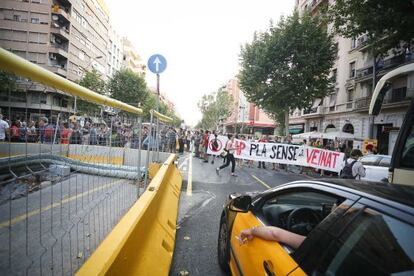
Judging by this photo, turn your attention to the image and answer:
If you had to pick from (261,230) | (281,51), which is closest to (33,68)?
(261,230)

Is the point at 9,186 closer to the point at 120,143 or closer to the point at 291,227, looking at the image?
the point at 291,227

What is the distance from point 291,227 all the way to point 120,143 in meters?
2.63

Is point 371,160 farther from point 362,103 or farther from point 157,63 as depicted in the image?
point 362,103

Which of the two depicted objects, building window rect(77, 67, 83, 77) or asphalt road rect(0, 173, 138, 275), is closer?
asphalt road rect(0, 173, 138, 275)

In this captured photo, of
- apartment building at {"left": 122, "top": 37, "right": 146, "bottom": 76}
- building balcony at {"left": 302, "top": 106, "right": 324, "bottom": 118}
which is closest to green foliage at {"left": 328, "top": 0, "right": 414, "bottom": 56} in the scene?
building balcony at {"left": 302, "top": 106, "right": 324, "bottom": 118}

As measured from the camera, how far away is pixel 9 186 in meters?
1.55

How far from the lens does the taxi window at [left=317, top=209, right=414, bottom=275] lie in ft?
4.40

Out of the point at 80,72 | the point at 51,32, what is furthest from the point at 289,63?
the point at 80,72

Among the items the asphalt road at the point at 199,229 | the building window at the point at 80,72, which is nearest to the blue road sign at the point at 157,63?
the asphalt road at the point at 199,229

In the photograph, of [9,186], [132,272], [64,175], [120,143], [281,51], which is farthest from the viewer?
[281,51]

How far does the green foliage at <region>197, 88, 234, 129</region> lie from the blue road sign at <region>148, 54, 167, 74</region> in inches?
2871

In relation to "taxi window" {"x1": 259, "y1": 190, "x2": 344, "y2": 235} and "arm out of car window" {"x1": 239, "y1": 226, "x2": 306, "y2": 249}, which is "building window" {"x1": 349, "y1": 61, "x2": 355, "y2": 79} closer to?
"taxi window" {"x1": 259, "y1": 190, "x2": 344, "y2": 235}

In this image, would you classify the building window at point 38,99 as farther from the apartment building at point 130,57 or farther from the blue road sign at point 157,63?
the apartment building at point 130,57

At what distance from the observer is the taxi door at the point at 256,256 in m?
1.89
